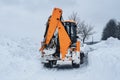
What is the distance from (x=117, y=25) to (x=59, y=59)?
59177 millimetres

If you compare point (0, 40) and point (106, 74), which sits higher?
point (0, 40)

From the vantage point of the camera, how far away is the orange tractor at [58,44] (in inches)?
714

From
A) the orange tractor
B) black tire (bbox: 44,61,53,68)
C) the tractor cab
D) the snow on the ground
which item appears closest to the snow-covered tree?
the tractor cab

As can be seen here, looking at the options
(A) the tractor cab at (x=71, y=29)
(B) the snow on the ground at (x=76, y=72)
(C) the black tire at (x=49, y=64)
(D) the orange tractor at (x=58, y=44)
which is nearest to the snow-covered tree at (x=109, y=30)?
(A) the tractor cab at (x=71, y=29)

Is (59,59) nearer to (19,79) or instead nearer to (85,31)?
(19,79)

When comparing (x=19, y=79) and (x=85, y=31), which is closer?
(x=19, y=79)

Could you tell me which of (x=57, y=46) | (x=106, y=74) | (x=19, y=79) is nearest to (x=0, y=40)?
(x=57, y=46)

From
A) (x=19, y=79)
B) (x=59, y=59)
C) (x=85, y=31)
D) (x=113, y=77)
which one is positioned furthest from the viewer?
(x=85, y=31)

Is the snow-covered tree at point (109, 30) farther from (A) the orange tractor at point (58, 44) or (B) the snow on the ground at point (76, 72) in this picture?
(A) the orange tractor at point (58, 44)

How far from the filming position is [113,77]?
848cm

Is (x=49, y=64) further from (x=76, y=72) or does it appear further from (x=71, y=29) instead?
(x=76, y=72)

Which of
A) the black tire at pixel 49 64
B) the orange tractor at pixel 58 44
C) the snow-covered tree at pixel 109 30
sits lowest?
the black tire at pixel 49 64

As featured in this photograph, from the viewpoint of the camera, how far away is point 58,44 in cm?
→ 1859

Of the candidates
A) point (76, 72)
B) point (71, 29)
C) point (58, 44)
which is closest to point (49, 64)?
point (58, 44)
